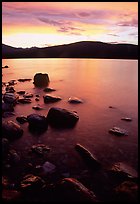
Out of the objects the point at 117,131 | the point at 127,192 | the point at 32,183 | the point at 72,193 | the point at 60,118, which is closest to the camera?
the point at 72,193

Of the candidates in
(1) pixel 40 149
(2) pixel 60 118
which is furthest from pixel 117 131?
(1) pixel 40 149

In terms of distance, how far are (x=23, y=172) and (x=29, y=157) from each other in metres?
0.97

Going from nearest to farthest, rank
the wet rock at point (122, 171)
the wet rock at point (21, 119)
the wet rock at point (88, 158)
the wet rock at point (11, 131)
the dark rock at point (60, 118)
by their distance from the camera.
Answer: the wet rock at point (122, 171) → the wet rock at point (88, 158) → the wet rock at point (11, 131) → the dark rock at point (60, 118) → the wet rock at point (21, 119)

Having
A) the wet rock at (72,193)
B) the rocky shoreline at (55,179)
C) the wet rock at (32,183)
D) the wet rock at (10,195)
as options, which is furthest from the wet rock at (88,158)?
the wet rock at (10,195)

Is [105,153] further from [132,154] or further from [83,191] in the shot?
[83,191]

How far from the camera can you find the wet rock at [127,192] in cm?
590

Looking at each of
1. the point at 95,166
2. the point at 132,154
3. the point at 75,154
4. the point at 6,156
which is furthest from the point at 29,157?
the point at 132,154

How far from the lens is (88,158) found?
825cm

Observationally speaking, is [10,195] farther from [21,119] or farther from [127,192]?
[21,119]

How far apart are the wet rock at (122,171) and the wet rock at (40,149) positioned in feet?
7.94

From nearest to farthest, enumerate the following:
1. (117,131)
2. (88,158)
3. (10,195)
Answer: (10,195) → (88,158) → (117,131)

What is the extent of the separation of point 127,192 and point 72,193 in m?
1.42

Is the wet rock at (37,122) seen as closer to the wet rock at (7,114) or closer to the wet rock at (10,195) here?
the wet rock at (7,114)

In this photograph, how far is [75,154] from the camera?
863cm
